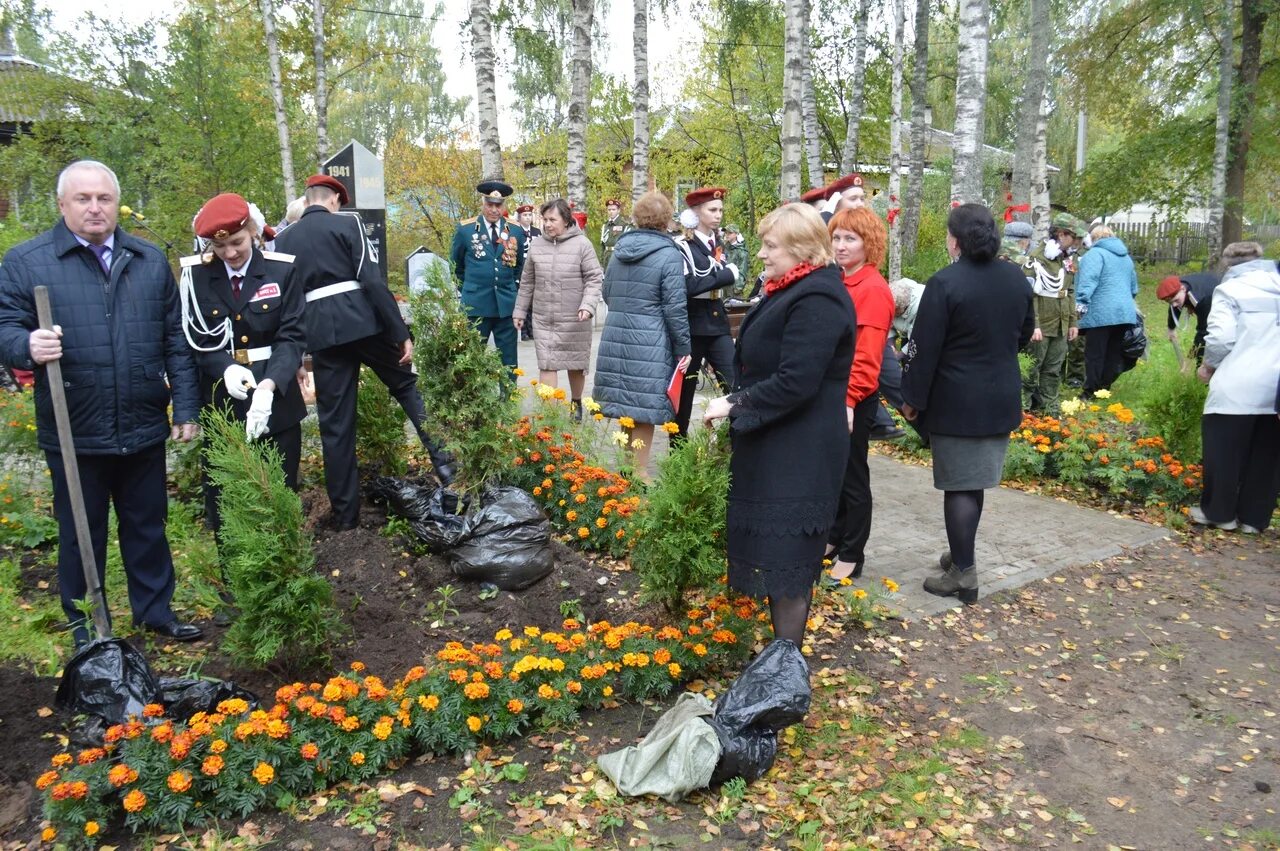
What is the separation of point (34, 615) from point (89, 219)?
184 centimetres

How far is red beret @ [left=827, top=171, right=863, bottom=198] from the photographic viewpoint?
549 centimetres

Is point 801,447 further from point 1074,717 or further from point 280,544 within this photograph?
point 280,544

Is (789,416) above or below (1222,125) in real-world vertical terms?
below

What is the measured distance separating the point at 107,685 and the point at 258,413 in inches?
50.1

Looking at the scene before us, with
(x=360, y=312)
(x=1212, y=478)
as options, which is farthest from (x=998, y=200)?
(x=360, y=312)

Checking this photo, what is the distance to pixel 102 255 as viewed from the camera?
3633 mm

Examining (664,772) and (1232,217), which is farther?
(1232,217)

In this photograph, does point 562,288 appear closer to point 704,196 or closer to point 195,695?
point 704,196

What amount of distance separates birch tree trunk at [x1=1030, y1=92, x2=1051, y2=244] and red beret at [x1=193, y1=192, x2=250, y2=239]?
13.8m

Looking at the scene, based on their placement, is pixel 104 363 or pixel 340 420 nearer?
pixel 104 363

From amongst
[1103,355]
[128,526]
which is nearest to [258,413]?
[128,526]

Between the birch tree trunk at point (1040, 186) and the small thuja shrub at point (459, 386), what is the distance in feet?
42.1

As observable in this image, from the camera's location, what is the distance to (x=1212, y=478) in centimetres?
582

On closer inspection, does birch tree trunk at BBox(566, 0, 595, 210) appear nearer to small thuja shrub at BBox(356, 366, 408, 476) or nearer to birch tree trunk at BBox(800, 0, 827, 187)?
birch tree trunk at BBox(800, 0, 827, 187)
